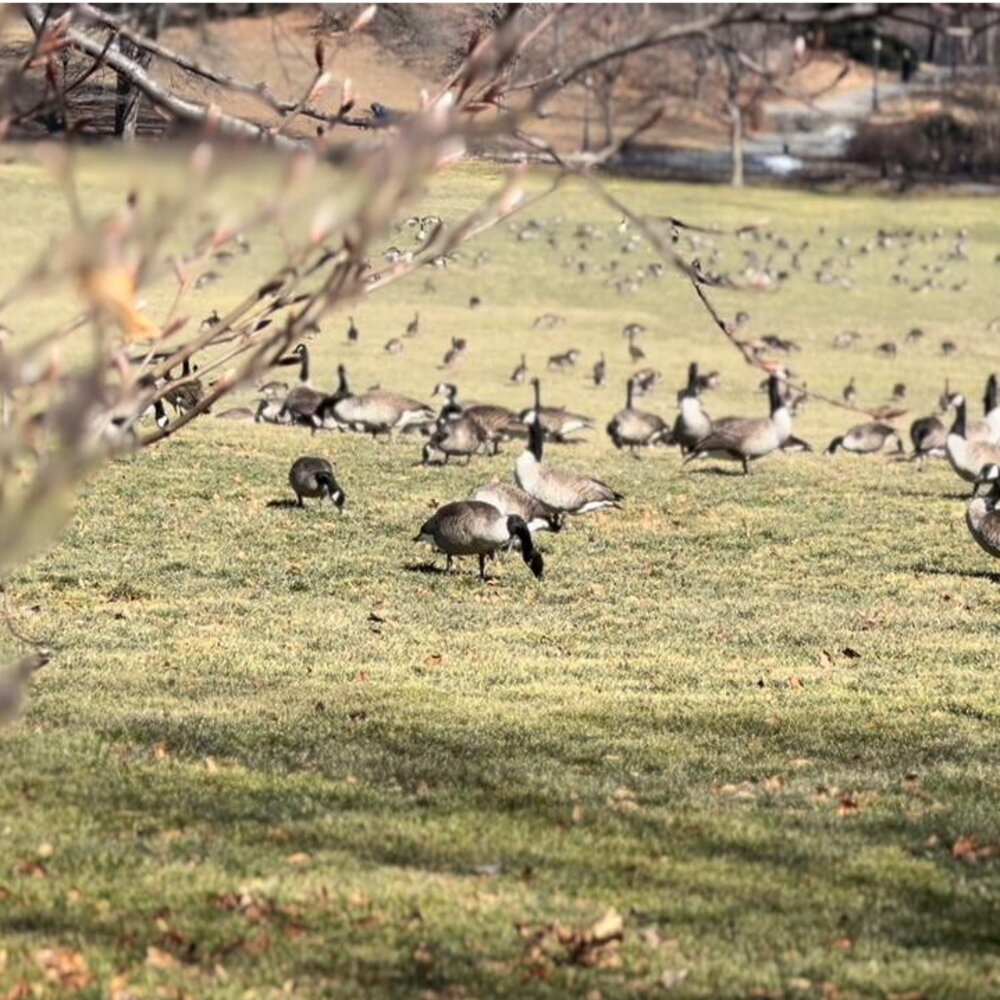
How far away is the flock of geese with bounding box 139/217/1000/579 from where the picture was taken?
17781 millimetres

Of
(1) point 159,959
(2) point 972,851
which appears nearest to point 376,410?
(2) point 972,851

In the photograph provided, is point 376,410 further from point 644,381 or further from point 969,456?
point 644,381

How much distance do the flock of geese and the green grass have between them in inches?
22.1

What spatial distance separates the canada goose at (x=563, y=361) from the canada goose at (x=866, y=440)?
1240 centimetres

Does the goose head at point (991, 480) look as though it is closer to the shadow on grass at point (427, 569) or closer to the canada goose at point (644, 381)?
the shadow on grass at point (427, 569)

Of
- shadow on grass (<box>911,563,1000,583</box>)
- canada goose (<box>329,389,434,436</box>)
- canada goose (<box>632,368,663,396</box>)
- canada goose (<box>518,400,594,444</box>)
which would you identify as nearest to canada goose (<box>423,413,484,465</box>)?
canada goose (<box>329,389,434,436</box>)

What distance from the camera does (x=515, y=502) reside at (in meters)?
19.8

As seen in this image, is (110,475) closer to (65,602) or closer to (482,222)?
(65,602)

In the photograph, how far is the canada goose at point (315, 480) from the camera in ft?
70.3

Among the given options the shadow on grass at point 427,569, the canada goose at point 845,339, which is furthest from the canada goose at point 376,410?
the canada goose at point 845,339

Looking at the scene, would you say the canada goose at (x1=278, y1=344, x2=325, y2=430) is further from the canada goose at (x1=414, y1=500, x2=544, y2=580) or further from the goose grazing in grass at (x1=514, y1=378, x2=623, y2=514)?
the canada goose at (x1=414, y1=500, x2=544, y2=580)

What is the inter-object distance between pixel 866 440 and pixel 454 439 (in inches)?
357

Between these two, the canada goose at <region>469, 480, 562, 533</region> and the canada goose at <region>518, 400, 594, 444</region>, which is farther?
the canada goose at <region>518, 400, 594, 444</region>

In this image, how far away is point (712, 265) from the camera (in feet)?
214
